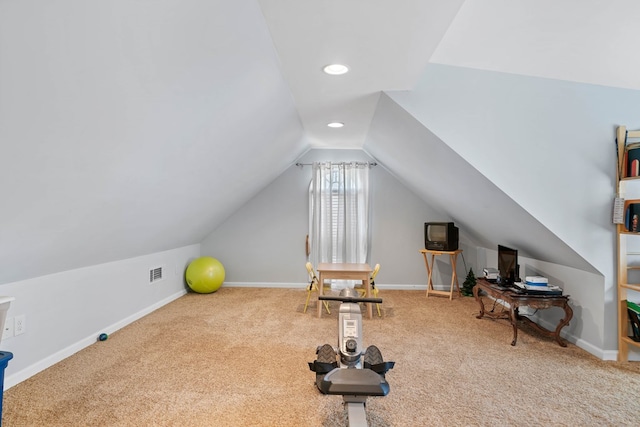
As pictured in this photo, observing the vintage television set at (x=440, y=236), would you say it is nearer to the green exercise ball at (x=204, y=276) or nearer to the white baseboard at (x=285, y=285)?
the white baseboard at (x=285, y=285)

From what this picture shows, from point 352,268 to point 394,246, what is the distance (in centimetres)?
187

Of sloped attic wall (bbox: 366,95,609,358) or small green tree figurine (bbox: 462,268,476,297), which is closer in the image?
sloped attic wall (bbox: 366,95,609,358)

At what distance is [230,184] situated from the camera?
14.6ft

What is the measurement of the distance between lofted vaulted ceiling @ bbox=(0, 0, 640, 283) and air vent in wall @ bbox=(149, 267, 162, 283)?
0.98 m

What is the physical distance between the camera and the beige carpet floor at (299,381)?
85.7 inches

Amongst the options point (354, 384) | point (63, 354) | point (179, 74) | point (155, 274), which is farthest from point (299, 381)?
point (155, 274)

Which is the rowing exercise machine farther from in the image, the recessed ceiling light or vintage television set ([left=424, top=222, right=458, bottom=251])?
vintage television set ([left=424, top=222, right=458, bottom=251])

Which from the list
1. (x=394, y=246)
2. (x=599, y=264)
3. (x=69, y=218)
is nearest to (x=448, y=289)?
(x=394, y=246)

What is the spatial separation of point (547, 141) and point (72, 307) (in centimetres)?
448

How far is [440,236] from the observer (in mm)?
5477

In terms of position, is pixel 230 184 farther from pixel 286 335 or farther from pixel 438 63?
pixel 438 63

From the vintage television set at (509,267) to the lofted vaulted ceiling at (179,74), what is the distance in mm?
1862

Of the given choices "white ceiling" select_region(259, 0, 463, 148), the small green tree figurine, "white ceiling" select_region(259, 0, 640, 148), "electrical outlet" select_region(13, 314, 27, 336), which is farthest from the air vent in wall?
the small green tree figurine

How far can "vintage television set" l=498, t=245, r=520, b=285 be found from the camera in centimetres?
385
